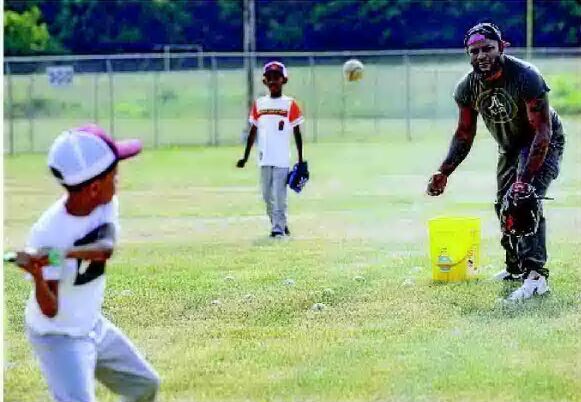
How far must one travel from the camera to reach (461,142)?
10.9m

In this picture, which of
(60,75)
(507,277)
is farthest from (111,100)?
(507,277)

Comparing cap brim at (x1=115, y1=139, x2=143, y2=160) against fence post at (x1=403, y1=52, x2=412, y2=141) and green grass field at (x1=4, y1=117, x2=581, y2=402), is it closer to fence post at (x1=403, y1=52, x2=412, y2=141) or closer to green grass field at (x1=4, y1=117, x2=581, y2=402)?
green grass field at (x1=4, y1=117, x2=581, y2=402)

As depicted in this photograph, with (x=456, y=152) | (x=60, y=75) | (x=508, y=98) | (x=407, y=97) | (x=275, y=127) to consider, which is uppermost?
(x=508, y=98)

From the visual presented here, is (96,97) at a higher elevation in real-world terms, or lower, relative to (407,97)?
higher

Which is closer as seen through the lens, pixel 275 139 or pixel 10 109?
pixel 275 139

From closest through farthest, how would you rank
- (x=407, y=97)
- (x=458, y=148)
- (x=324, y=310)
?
(x=324, y=310)
(x=458, y=148)
(x=407, y=97)

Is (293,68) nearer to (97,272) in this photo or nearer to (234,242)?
(234,242)

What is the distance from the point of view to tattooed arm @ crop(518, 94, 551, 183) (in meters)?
10.0

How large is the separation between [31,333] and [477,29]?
4.88 metres

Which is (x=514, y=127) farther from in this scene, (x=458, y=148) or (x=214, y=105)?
(x=214, y=105)

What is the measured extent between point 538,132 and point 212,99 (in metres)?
26.0

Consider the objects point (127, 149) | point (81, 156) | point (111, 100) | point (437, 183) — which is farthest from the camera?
point (111, 100)

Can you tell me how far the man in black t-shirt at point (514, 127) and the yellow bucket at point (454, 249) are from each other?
330mm

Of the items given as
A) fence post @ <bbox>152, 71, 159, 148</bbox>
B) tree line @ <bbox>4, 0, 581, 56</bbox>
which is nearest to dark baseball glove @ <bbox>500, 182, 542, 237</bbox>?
fence post @ <bbox>152, 71, 159, 148</bbox>
